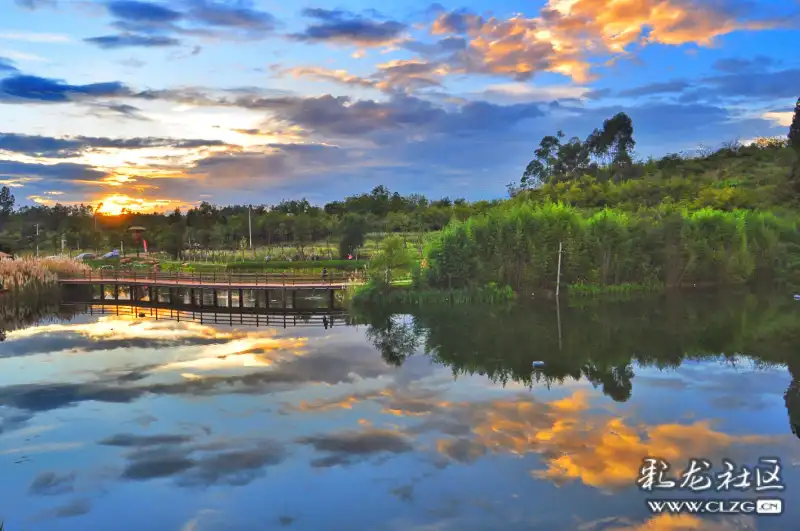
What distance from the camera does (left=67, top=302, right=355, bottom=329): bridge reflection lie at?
30.3 meters

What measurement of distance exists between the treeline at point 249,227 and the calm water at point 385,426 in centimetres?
3186

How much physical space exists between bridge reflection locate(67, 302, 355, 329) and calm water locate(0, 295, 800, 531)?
4066mm

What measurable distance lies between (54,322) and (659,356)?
Answer: 27.6 meters

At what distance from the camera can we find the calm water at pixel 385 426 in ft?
35.6

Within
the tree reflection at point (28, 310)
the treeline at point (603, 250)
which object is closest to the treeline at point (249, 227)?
the treeline at point (603, 250)

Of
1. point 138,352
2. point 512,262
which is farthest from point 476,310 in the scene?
point 138,352

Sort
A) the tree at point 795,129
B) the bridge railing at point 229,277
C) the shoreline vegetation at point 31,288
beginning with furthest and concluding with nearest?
the tree at point 795,129
the bridge railing at point 229,277
the shoreline vegetation at point 31,288

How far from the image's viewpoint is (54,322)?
100.0 feet

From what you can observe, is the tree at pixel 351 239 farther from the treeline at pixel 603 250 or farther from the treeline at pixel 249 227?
the treeline at pixel 603 250

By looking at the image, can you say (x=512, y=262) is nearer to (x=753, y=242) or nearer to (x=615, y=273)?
(x=615, y=273)

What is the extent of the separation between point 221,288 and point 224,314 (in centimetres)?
453

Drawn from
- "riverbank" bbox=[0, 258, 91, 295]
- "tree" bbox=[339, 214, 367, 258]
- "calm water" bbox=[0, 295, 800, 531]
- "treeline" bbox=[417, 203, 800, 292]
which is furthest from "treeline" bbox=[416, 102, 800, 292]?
"riverbank" bbox=[0, 258, 91, 295]

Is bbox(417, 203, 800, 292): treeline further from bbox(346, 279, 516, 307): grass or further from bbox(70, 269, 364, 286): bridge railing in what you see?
bbox(70, 269, 364, 286): bridge railing

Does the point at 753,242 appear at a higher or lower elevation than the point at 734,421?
higher
